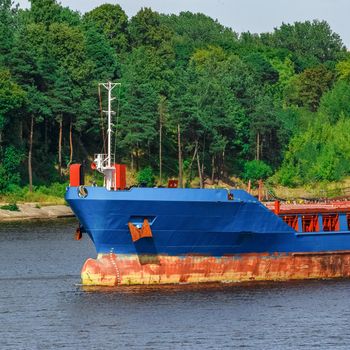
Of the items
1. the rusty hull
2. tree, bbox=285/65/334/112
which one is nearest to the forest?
tree, bbox=285/65/334/112

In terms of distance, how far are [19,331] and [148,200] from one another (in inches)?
392

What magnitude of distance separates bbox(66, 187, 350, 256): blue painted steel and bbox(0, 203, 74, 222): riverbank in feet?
182

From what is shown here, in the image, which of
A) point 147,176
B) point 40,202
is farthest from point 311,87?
point 40,202

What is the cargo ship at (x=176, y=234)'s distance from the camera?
199 ft

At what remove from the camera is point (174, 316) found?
181ft

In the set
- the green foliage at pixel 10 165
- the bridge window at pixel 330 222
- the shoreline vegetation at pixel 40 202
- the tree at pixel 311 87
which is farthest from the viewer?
the tree at pixel 311 87

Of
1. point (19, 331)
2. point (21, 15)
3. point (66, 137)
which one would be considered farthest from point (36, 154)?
point (19, 331)

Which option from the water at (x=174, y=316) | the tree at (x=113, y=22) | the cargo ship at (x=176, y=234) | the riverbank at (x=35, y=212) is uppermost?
the tree at (x=113, y=22)

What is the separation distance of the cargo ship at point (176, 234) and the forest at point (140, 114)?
61.6m

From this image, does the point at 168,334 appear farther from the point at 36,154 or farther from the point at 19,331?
the point at 36,154

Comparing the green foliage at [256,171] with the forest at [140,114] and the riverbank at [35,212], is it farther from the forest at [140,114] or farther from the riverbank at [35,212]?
the riverbank at [35,212]

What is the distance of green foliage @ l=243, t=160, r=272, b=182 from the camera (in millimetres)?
146375

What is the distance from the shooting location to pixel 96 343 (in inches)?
2012

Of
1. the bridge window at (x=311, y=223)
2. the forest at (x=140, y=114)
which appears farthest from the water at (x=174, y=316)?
the forest at (x=140, y=114)
